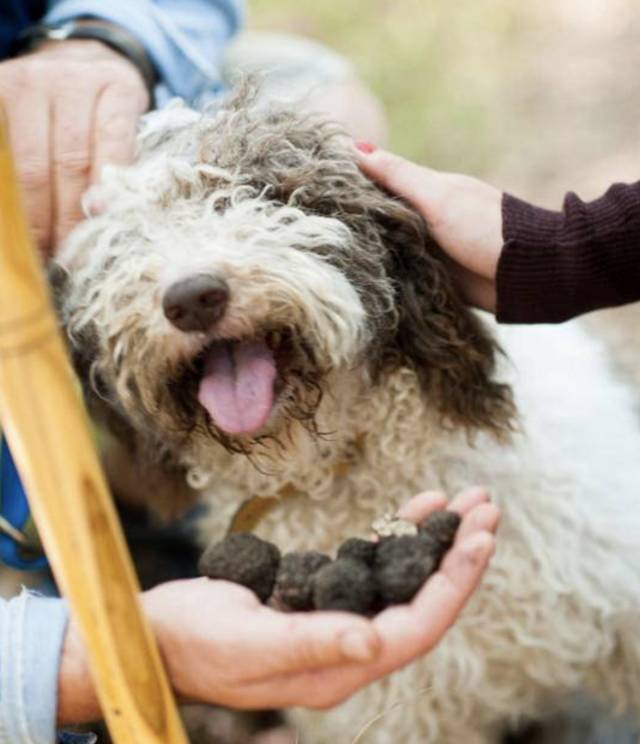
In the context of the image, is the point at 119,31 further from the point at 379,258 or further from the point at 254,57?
the point at 379,258

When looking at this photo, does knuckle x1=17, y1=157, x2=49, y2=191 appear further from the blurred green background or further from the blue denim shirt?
the blurred green background

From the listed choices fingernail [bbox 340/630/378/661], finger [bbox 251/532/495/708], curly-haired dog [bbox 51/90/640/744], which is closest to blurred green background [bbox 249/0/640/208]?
curly-haired dog [bbox 51/90/640/744]

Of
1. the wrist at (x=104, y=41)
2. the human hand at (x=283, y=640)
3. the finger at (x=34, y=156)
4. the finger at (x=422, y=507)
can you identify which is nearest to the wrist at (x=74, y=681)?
the human hand at (x=283, y=640)

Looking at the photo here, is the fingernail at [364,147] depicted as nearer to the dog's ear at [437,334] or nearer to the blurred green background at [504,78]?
the dog's ear at [437,334]

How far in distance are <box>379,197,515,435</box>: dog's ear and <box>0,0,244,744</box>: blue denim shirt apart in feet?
2.07

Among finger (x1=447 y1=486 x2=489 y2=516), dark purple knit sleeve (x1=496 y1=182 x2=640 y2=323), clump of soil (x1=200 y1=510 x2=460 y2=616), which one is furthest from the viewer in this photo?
dark purple knit sleeve (x1=496 y1=182 x2=640 y2=323)

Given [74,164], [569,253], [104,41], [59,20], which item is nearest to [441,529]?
[569,253]

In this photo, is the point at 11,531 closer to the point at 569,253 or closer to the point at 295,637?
the point at 295,637

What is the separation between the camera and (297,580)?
1.23 m

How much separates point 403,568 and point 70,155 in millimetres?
984

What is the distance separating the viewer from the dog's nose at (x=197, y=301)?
4.62 ft

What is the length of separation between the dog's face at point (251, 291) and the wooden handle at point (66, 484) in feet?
1.36

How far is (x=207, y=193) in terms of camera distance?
1619 mm

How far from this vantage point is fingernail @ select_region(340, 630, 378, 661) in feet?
3.59
